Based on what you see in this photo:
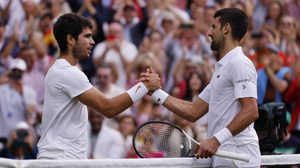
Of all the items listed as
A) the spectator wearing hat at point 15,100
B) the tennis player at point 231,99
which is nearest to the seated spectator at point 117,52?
the spectator wearing hat at point 15,100

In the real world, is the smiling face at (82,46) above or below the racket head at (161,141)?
above

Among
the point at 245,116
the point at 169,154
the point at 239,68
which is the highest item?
the point at 239,68

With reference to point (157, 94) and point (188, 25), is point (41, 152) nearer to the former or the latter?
point (157, 94)

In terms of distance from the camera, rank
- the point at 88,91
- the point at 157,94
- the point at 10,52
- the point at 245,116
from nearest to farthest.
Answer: the point at 245,116, the point at 88,91, the point at 157,94, the point at 10,52

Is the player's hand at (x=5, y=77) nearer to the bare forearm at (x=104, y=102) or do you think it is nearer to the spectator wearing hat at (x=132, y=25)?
the spectator wearing hat at (x=132, y=25)

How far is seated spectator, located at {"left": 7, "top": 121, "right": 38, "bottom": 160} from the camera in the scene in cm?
885

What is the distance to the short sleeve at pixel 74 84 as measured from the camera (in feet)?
16.3

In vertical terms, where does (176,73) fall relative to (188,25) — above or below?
below

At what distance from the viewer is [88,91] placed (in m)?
4.98

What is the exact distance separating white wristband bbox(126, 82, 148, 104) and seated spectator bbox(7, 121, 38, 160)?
3882 millimetres

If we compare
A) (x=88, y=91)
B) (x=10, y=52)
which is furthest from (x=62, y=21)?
(x=10, y=52)

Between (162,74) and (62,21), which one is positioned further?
(162,74)

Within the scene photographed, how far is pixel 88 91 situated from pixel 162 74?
206 inches

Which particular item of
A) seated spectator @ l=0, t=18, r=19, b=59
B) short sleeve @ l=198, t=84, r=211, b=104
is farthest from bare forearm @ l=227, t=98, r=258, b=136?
seated spectator @ l=0, t=18, r=19, b=59
